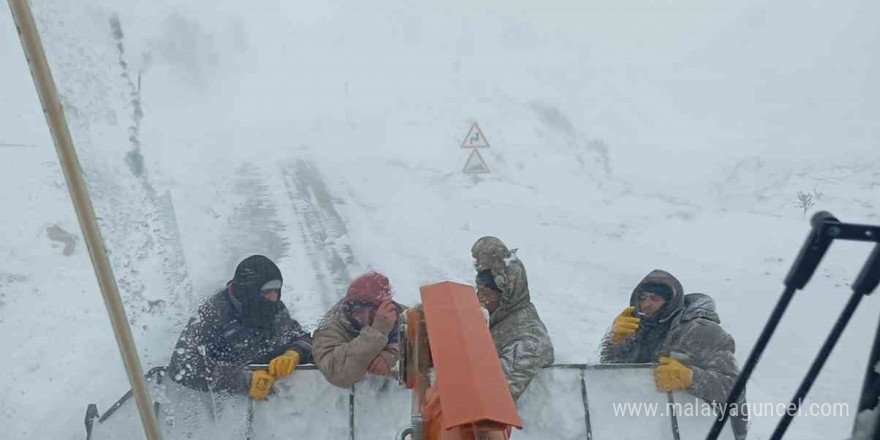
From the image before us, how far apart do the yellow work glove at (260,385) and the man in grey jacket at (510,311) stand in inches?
58.3

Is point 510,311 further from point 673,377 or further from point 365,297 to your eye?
point 673,377

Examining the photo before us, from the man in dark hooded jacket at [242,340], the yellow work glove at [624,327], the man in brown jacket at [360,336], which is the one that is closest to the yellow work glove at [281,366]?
the man in dark hooded jacket at [242,340]

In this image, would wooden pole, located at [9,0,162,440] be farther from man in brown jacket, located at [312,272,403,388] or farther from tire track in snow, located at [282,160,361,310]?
tire track in snow, located at [282,160,361,310]

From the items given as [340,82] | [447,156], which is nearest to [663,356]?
[447,156]

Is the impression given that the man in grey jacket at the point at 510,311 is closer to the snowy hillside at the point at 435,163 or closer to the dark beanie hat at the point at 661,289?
the dark beanie hat at the point at 661,289

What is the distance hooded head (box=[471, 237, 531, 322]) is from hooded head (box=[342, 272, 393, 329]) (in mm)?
681

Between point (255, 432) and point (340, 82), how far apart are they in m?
22.2

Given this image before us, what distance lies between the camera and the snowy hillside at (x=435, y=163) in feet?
23.2

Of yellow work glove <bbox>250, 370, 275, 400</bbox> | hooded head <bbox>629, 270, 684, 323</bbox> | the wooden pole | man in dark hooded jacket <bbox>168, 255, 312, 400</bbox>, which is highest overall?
the wooden pole

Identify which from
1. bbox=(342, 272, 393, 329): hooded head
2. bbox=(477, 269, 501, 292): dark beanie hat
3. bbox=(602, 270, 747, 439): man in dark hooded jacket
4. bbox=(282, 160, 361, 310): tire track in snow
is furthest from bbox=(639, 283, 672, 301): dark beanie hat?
bbox=(282, 160, 361, 310): tire track in snow

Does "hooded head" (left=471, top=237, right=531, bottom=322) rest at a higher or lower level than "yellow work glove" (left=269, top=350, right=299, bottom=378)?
higher

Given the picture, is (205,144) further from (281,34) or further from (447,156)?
(281,34)

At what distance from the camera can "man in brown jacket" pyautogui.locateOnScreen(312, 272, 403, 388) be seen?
3.73 m

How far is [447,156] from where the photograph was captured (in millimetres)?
17469
